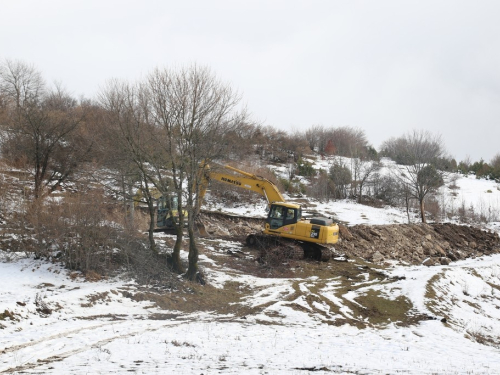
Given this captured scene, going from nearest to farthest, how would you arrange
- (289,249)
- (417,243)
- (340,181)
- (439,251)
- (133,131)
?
(133,131), (289,249), (439,251), (417,243), (340,181)

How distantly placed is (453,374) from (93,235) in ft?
36.9

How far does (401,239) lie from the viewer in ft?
83.7

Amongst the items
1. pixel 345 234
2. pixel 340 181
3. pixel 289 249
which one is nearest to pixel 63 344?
pixel 289 249

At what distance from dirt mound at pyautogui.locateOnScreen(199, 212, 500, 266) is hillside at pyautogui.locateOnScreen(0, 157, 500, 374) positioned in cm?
275

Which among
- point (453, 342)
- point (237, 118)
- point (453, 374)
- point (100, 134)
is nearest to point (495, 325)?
point (453, 342)

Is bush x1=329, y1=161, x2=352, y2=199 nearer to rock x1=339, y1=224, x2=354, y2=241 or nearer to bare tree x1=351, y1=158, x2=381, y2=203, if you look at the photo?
bare tree x1=351, y1=158, x2=381, y2=203

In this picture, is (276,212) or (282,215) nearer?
(282,215)

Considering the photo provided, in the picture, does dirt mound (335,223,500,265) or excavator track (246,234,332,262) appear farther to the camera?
dirt mound (335,223,500,265)

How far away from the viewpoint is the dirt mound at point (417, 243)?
75.0 ft

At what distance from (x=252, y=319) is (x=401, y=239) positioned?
16.9 metres

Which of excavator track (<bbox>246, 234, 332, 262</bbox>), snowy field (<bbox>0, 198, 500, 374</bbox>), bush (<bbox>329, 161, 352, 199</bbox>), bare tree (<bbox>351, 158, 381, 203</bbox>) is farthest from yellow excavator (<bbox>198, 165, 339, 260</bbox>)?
bush (<bbox>329, 161, 352, 199</bbox>)

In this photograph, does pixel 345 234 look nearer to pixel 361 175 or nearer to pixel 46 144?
pixel 46 144

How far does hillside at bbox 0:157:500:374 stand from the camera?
304 inches

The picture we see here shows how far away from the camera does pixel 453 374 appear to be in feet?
24.0
